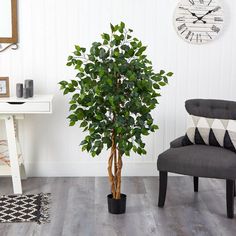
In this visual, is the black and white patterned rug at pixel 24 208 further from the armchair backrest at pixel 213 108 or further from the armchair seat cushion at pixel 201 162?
the armchair backrest at pixel 213 108

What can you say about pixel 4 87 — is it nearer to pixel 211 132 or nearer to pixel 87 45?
pixel 87 45

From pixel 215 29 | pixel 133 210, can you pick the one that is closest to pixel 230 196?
pixel 133 210

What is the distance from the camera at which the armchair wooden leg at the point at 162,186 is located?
3635 mm

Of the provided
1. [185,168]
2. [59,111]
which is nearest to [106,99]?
[185,168]

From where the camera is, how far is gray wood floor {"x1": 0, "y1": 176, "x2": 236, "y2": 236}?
3.23m

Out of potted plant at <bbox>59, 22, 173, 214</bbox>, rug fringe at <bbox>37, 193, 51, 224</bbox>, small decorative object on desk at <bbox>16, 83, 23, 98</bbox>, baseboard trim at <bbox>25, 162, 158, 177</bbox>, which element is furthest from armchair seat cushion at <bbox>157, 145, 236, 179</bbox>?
small decorative object on desk at <bbox>16, 83, 23, 98</bbox>

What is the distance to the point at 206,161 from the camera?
3445mm

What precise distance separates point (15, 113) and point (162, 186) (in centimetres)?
129

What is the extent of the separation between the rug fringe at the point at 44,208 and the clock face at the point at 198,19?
181 centimetres

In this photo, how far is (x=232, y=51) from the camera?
4.49 metres

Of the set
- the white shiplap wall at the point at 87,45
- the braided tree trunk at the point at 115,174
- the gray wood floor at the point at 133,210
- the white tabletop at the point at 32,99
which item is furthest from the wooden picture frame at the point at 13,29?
the braided tree trunk at the point at 115,174

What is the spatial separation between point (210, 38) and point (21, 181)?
2079 millimetres

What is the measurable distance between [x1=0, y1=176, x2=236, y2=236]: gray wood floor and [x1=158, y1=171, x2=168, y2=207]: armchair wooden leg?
0.07 metres

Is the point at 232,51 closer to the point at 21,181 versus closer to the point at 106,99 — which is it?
the point at 106,99
